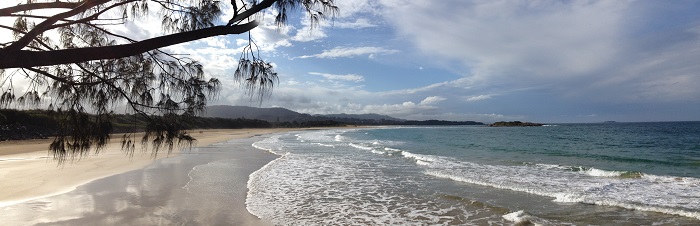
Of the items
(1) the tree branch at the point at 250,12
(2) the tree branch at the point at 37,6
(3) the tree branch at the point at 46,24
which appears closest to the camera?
(3) the tree branch at the point at 46,24

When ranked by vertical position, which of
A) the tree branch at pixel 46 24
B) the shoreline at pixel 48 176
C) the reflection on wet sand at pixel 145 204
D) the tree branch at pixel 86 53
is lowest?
the reflection on wet sand at pixel 145 204

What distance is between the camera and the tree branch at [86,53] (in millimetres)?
2438

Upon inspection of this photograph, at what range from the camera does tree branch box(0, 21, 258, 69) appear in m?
2.44

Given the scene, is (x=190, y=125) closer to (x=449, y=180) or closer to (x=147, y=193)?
(x=147, y=193)

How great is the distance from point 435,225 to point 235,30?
15.6 feet

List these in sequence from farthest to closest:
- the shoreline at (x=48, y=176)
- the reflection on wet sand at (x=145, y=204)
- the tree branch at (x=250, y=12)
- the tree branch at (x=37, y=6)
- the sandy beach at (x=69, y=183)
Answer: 1. the shoreline at (x=48, y=176)
2. the sandy beach at (x=69, y=183)
3. the reflection on wet sand at (x=145, y=204)
4. the tree branch at (x=250, y=12)
5. the tree branch at (x=37, y=6)

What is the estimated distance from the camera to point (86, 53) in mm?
2629

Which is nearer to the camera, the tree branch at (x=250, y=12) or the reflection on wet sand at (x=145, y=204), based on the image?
the tree branch at (x=250, y=12)

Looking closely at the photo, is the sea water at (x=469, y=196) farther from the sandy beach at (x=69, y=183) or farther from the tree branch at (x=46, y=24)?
the tree branch at (x=46, y=24)

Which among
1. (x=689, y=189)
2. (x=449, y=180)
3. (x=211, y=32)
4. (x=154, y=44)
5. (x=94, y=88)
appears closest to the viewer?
(x=154, y=44)

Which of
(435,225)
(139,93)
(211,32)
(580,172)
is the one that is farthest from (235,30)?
(580,172)

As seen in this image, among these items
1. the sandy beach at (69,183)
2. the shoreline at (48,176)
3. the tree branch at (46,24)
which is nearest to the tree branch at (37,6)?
the tree branch at (46,24)

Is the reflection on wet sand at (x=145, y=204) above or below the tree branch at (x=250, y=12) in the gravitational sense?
below

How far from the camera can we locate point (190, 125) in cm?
383
